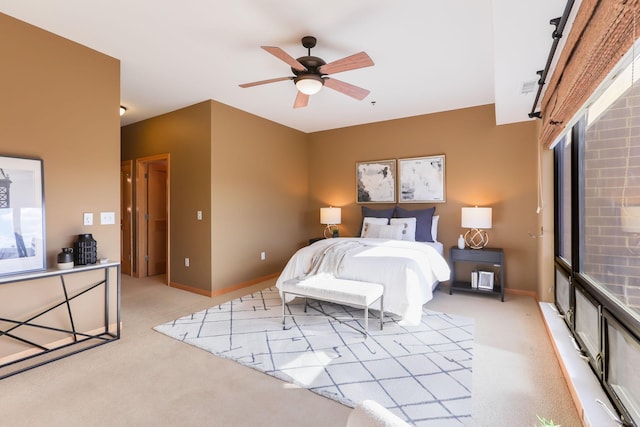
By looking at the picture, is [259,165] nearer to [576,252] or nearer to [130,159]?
[130,159]

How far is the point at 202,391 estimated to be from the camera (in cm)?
201

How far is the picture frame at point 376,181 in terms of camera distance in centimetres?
510

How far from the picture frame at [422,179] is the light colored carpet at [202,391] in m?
2.37

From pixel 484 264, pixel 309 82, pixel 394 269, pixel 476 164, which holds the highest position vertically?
pixel 309 82

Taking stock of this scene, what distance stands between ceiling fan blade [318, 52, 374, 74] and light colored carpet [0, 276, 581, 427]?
2444 millimetres

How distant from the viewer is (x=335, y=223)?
17.4ft

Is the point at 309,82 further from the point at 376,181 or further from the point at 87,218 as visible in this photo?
the point at 376,181

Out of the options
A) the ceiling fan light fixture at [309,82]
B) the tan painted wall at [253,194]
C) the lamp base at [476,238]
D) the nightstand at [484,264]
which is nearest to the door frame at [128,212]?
the tan painted wall at [253,194]

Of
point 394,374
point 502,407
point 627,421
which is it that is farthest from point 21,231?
point 627,421

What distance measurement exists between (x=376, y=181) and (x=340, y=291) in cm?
282

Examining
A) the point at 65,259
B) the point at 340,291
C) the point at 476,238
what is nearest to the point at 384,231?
the point at 476,238

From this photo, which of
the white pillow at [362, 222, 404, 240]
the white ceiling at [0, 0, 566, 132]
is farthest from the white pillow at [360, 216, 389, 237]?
the white ceiling at [0, 0, 566, 132]

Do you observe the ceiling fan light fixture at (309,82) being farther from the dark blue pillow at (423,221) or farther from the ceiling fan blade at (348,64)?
the dark blue pillow at (423,221)

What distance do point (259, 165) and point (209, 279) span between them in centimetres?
193
